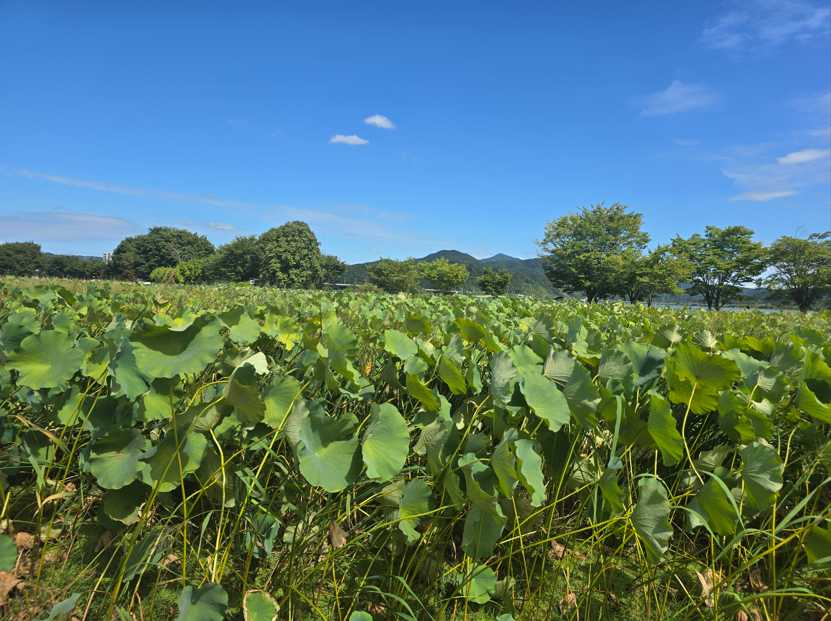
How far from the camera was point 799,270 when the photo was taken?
47750mm

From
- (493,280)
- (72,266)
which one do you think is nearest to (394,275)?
(493,280)

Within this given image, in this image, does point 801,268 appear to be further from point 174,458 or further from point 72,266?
point 72,266

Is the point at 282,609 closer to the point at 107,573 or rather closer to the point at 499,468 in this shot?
the point at 107,573

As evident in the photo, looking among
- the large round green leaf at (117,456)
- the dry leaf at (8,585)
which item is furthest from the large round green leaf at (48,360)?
the dry leaf at (8,585)

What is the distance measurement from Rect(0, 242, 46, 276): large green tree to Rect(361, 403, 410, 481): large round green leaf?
95.9 m

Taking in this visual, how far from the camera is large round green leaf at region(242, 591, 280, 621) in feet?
3.35

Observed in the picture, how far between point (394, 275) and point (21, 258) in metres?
70.1

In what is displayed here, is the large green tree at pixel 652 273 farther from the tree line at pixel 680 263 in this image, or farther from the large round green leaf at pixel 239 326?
the large round green leaf at pixel 239 326

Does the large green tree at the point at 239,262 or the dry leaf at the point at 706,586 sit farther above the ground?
the large green tree at the point at 239,262

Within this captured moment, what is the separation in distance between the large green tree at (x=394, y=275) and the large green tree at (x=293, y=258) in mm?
9927

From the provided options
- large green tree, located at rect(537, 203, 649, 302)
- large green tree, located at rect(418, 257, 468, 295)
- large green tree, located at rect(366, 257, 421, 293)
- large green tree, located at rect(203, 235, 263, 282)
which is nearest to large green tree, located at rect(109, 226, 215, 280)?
large green tree, located at rect(203, 235, 263, 282)

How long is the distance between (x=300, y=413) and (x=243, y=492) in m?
0.44

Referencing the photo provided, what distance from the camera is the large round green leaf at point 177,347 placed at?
1000 millimetres

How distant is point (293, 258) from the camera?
58562 millimetres
